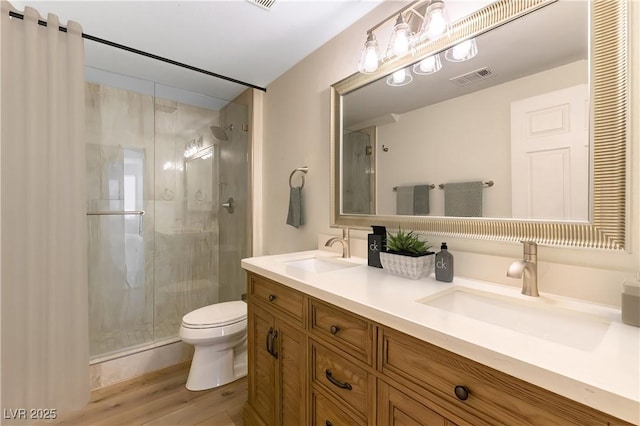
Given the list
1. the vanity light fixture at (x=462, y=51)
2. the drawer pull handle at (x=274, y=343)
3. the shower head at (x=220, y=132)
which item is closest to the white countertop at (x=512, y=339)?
the drawer pull handle at (x=274, y=343)

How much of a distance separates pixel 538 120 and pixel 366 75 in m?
0.87

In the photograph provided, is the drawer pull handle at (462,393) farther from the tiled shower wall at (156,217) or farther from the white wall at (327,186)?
the tiled shower wall at (156,217)

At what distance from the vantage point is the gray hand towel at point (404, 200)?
1324mm

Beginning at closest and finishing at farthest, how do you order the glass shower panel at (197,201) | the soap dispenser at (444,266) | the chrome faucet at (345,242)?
the soap dispenser at (444,266), the chrome faucet at (345,242), the glass shower panel at (197,201)

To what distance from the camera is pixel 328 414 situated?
3.16 ft

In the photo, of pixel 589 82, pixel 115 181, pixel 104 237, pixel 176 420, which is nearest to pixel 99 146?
pixel 115 181

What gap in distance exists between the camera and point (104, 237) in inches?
88.0

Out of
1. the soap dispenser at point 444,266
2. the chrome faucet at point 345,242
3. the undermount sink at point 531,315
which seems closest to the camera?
the undermount sink at point 531,315

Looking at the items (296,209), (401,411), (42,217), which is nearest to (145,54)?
(42,217)

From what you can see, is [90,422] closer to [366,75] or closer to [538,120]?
[366,75]

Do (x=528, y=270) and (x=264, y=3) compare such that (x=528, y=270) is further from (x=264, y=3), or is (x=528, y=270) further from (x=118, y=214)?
(x=118, y=214)

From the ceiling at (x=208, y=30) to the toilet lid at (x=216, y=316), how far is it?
6.00 feet

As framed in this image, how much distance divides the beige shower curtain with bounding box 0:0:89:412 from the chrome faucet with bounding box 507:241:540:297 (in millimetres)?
2098

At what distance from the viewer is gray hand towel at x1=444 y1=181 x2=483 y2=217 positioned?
42.9 inches
